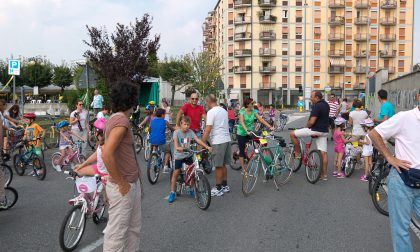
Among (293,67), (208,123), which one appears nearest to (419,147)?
(208,123)

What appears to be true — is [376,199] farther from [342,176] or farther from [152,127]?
[152,127]

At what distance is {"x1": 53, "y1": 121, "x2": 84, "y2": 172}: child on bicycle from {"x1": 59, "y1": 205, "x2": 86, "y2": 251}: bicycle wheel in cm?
533

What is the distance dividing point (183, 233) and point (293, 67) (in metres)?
78.0

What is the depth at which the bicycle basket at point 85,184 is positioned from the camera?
516 centimetres

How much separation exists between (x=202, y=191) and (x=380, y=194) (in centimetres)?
278

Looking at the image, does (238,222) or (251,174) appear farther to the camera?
(251,174)

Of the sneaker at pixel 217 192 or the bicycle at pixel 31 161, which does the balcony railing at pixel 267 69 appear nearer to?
the bicycle at pixel 31 161

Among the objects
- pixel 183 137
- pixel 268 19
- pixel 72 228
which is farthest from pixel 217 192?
pixel 268 19

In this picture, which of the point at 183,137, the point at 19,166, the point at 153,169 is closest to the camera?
the point at 183,137

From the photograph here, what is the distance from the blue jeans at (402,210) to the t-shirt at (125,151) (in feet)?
7.49


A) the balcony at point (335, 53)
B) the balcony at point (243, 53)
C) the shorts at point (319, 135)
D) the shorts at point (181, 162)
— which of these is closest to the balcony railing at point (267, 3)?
the balcony at point (243, 53)

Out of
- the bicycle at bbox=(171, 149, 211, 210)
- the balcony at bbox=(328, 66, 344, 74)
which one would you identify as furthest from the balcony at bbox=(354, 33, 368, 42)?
the bicycle at bbox=(171, 149, 211, 210)

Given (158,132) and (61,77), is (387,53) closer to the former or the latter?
(61,77)

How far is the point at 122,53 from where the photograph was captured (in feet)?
78.4
